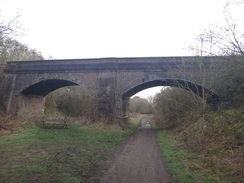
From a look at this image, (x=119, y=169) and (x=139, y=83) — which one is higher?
(x=139, y=83)

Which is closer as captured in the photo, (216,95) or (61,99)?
(216,95)

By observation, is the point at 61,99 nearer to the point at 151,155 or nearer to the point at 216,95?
the point at 216,95

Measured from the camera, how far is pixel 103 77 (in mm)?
16812

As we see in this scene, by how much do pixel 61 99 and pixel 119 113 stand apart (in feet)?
43.1

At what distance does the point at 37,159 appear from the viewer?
5.77 metres

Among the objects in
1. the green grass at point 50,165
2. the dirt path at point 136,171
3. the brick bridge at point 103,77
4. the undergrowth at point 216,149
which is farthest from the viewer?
the brick bridge at point 103,77

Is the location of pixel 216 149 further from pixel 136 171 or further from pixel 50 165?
pixel 50 165

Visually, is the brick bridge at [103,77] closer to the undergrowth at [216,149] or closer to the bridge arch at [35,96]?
the bridge arch at [35,96]

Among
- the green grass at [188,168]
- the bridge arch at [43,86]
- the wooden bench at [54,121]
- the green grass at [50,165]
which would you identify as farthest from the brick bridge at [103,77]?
the green grass at [50,165]

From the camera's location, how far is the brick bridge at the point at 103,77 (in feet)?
50.8

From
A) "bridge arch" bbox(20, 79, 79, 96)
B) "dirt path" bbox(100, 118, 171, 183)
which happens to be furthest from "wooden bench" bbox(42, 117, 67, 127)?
"dirt path" bbox(100, 118, 171, 183)

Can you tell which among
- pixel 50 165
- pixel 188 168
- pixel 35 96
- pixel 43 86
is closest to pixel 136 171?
pixel 188 168

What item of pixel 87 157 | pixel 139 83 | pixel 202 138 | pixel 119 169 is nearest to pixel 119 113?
pixel 139 83

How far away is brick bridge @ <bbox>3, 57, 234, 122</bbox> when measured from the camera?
15.5 m
